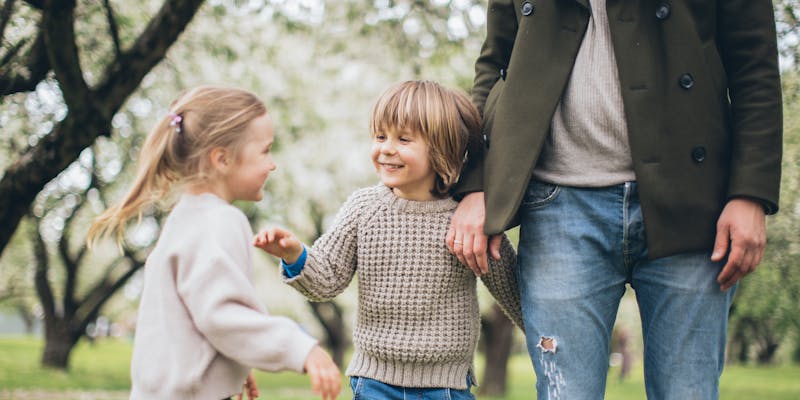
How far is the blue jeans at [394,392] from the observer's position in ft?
9.46

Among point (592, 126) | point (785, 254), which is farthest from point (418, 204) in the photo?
point (785, 254)

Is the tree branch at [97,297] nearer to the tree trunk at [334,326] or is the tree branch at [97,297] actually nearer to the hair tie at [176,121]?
the tree trunk at [334,326]

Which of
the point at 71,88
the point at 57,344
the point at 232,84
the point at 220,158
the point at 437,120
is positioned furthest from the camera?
the point at 57,344

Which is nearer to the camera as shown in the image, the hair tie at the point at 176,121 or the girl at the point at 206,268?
the girl at the point at 206,268

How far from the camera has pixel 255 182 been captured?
279 centimetres

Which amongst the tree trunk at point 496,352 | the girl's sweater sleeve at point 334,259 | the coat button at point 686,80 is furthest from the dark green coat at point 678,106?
the tree trunk at point 496,352

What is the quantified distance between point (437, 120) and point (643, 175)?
2.43 ft

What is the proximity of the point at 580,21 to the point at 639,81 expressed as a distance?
283mm

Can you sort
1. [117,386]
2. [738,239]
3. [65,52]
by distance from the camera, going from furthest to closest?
[117,386] → [65,52] → [738,239]

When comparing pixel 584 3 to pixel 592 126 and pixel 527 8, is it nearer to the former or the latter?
pixel 527 8

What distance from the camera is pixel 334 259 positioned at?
296 centimetres

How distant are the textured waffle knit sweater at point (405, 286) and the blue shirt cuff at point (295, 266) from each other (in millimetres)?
24

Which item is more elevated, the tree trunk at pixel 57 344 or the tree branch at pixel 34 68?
the tree branch at pixel 34 68

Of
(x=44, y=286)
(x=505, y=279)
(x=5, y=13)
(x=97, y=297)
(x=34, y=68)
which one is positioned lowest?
(x=97, y=297)
